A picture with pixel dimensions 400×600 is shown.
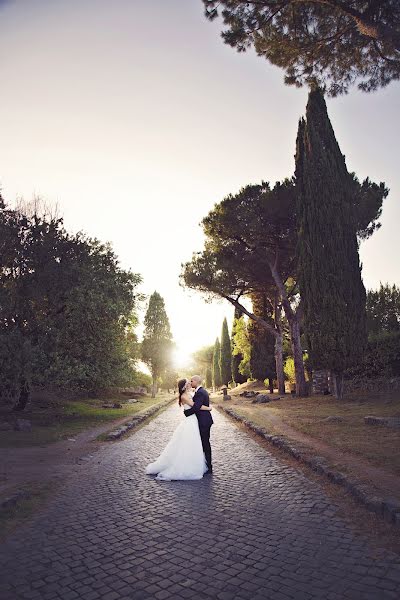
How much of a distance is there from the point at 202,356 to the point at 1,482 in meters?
93.3

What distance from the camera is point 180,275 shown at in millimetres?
30828

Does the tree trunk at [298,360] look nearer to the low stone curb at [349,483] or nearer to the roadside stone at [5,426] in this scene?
the low stone curb at [349,483]

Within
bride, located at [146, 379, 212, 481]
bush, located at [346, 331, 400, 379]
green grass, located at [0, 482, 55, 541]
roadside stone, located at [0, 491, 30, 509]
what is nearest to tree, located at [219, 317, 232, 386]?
bush, located at [346, 331, 400, 379]

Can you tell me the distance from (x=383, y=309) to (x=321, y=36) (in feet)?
84.0

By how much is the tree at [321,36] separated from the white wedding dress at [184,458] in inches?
406

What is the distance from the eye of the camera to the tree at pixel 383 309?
102ft

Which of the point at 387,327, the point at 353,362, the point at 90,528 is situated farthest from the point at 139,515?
the point at 387,327

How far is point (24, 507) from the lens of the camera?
600cm

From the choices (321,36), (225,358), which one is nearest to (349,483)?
(321,36)

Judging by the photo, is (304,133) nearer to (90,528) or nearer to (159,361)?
(90,528)

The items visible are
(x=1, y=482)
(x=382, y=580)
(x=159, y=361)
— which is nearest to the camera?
(x=382, y=580)

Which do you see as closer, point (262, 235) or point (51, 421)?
point (51, 421)

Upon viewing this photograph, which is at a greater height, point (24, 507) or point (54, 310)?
point (54, 310)

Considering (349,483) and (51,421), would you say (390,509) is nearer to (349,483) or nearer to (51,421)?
(349,483)
